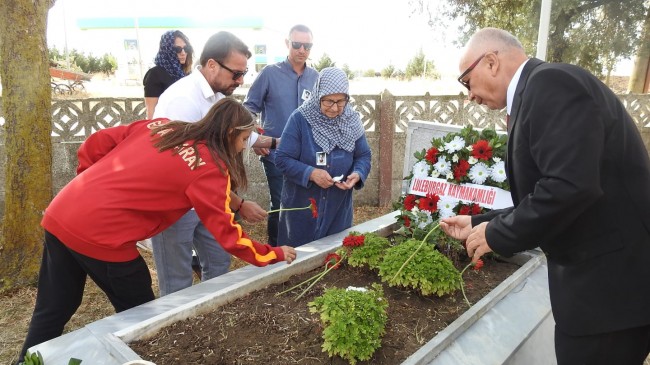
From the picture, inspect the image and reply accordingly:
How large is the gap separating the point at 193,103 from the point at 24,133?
6.80 ft

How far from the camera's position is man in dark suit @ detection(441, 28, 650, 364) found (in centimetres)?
123

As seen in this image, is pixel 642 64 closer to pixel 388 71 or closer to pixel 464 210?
pixel 464 210

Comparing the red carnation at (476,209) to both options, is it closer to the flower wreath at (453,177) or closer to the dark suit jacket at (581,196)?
the flower wreath at (453,177)

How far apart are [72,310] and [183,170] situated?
37.4 inches

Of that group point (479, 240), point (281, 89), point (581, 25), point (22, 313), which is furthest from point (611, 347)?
point (581, 25)

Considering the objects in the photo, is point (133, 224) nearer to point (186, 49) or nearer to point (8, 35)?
point (186, 49)

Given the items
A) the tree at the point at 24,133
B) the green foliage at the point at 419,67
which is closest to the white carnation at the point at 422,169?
the tree at the point at 24,133

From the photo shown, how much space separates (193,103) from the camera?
255cm

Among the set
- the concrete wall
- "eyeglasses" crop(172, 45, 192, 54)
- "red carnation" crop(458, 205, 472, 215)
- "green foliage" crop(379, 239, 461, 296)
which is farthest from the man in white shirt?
the concrete wall

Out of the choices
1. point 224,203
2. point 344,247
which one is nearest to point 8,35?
point 224,203

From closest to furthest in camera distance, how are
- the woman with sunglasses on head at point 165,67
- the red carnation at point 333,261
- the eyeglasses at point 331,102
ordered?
the red carnation at point 333,261 < the eyeglasses at point 331,102 < the woman with sunglasses on head at point 165,67

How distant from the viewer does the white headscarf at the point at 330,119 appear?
2877 mm

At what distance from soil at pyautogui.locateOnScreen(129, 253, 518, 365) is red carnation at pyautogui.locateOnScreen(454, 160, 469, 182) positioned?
80 cm

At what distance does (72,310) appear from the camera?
7.04 ft
